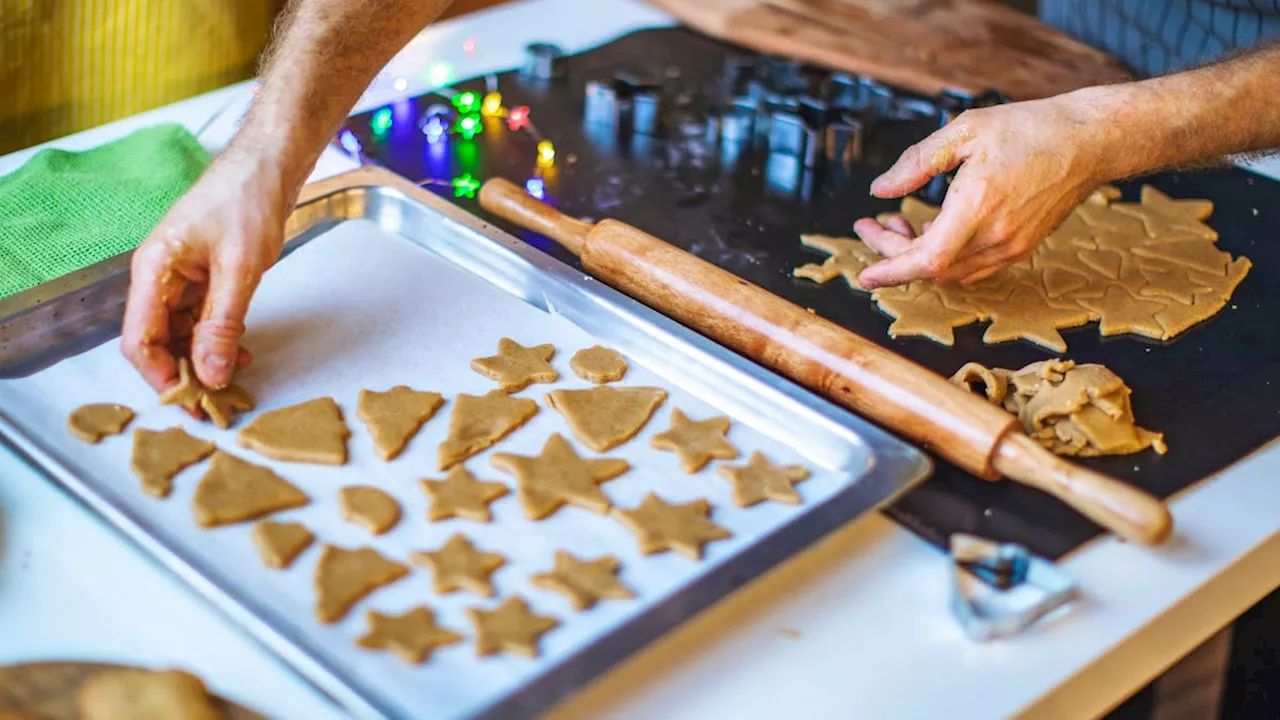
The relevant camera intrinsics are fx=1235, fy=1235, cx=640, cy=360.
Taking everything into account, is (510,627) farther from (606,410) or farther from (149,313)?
(149,313)

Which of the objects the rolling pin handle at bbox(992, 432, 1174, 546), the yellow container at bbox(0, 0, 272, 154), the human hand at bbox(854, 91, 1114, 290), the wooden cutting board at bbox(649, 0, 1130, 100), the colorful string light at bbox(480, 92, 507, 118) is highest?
the human hand at bbox(854, 91, 1114, 290)

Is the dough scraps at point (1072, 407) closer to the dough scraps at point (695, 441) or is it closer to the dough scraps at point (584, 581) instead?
the dough scraps at point (695, 441)

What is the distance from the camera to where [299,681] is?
920 millimetres

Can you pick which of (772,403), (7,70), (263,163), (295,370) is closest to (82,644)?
(295,370)

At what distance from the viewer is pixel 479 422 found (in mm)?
1147

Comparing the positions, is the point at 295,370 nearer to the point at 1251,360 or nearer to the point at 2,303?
the point at 2,303

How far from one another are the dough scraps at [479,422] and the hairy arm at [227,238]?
0.22 m

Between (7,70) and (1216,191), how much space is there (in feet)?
6.02

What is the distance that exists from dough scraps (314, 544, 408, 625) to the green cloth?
24.2 inches

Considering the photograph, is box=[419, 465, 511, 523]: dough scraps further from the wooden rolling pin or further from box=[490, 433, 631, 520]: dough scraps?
the wooden rolling pin

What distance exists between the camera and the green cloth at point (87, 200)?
140cm

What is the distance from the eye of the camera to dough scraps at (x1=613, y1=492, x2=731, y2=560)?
1012 millimetres

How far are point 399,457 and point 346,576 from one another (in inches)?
6.7

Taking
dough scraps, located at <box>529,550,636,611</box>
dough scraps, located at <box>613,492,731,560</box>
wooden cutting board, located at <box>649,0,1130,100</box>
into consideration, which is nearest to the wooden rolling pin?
dough scraps, located at <box>613,492,731,560</box>
